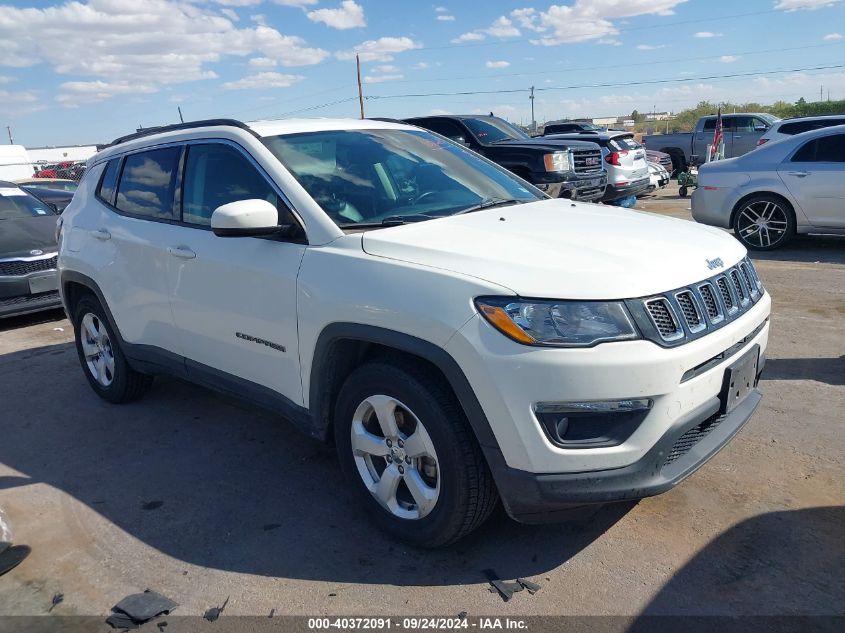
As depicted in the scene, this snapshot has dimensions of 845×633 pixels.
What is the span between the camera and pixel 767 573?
2777 mm

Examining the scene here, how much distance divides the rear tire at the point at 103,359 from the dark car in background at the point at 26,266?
2972mm

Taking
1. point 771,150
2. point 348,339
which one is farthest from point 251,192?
point 771,150

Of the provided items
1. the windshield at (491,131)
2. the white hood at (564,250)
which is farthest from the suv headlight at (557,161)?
the white hood at (564,250)

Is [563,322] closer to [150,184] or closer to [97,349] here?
[150,184]

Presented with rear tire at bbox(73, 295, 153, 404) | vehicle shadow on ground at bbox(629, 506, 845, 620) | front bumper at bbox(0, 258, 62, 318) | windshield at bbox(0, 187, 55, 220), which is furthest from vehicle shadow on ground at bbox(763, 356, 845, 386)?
windshield at bbox(0, 187, 55, 220)

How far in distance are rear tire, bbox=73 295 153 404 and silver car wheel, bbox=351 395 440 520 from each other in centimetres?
246

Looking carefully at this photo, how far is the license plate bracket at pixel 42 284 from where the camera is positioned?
785cm

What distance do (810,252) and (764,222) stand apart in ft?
2.31

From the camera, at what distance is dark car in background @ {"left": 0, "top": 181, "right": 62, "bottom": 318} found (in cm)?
776

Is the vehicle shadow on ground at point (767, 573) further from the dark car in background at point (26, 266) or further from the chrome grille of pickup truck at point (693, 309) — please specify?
the dark car in background at point (26, 266)

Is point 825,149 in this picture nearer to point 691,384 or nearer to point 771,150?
point 771,150

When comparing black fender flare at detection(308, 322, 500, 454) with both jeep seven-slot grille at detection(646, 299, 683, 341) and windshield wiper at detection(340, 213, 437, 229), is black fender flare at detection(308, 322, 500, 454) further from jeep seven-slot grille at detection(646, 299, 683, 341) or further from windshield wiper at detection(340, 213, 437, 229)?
jeep seven-slot grille at detection(646, 299, 683, 341)

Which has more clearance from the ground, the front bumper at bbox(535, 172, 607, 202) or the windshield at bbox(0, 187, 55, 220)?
the windshield at bbox(0, 187, 55, 220)

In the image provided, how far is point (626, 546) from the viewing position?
3.04m
